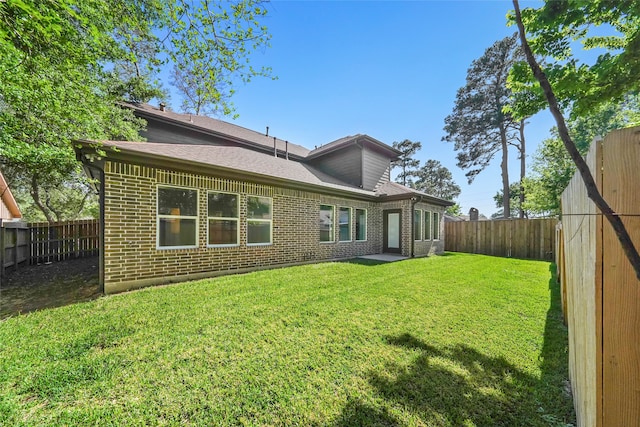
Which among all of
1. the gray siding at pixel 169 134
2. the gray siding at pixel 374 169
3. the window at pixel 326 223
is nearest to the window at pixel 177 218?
the window at pixel 326 223

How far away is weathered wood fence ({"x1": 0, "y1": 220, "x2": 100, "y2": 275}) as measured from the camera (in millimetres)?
7051

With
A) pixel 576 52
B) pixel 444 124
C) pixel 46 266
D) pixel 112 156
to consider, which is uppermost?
pixel 444 124

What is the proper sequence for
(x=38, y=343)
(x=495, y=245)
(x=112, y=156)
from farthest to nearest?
1. (x=495, y=245)
2. (x=112, y=156)
3. (x=38, y=343)

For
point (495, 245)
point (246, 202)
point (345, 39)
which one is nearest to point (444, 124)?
point (495, 245)

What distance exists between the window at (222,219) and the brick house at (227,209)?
0.03 m

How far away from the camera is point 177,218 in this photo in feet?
20.6

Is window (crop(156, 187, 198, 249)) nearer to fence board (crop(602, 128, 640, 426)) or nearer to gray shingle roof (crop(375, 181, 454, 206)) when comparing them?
fence board (crop(602, 128, 640, 426))

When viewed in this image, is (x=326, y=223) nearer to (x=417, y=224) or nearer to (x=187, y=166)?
(x=417, y=224)

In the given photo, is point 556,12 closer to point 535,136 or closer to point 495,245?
point 495,245

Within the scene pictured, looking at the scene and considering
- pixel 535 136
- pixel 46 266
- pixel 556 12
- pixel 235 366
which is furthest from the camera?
pixel 535 136

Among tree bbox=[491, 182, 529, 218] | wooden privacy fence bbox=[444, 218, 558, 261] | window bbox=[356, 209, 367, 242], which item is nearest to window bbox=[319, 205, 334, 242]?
window bbox=[356, 209, 367, 242]

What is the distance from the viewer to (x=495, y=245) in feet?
43.8

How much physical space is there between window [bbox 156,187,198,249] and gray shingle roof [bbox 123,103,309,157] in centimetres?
607

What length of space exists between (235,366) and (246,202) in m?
Answer: 5.39
